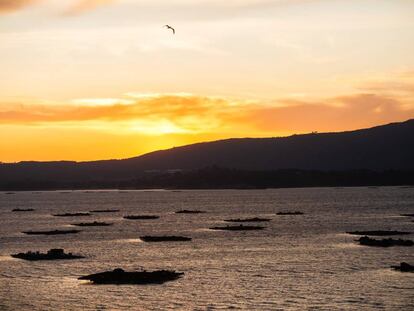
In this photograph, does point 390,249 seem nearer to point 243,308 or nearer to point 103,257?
point 103,257

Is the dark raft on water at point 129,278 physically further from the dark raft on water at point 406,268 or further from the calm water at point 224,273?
the dark raft on water at point 406,268

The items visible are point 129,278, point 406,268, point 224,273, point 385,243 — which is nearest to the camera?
point 129,278

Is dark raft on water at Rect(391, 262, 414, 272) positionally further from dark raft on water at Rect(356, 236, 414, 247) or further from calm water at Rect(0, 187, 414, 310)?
dark raft on water at Rect(356, 236, 414, 247)

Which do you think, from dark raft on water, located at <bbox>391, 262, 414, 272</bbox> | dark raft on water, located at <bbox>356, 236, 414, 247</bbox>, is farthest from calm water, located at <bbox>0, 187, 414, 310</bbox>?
dark raft on water, located at <bbox>356, 236, 414, 247</bbox>

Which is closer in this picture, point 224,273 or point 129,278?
point 129,278

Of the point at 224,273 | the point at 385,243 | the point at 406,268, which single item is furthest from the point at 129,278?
the point at 385,243

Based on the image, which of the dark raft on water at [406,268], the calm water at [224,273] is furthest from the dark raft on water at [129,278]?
the dark raft on water at [406,268]

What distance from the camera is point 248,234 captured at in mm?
114000

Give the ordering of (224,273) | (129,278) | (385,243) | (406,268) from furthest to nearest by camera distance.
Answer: (385,243), (224,273), (406,268), (129,278)

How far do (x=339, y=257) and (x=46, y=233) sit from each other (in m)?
57.2

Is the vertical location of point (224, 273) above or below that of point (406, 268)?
below

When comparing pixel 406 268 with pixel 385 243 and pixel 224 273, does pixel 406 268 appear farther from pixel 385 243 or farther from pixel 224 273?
pixel 385 243

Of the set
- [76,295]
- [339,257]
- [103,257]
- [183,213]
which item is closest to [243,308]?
[76,295]

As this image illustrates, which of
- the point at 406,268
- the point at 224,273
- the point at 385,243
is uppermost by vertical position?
the point at 385,243
